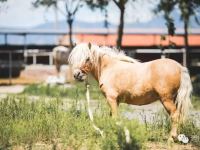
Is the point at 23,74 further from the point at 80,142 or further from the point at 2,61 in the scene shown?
the point at 80,142

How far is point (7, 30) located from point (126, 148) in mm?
36464

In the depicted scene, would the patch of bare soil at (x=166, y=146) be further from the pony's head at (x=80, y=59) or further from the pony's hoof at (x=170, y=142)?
the pony's head at (x=80, y=59)

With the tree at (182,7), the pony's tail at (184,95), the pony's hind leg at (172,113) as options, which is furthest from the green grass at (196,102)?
the pony's hind leg at (172,113)

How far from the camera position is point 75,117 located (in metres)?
9.83

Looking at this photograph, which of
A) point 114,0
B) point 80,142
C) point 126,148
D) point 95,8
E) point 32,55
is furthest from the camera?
point 32,55

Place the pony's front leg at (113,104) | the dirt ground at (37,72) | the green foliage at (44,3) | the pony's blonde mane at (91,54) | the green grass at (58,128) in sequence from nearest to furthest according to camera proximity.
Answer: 1. the green grass at (58,128)
2. the pony's front leg at (113,104)
3. the pony's blonde mane at (91,54)
4. the green foliage at (44,3)
5. the dirt ground at (37,72)

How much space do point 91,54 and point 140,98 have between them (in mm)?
1323

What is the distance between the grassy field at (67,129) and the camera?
7457mm

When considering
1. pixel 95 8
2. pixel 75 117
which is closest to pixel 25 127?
pixel 75 117

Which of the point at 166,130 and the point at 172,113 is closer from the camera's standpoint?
the point at 172,113

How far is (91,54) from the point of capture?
982 cm

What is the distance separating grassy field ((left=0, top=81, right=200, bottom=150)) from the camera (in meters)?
7.46

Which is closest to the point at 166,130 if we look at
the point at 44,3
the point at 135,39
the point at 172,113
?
the point at 172,113

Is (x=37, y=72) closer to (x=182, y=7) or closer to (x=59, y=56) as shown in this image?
(x=59, y=56)
